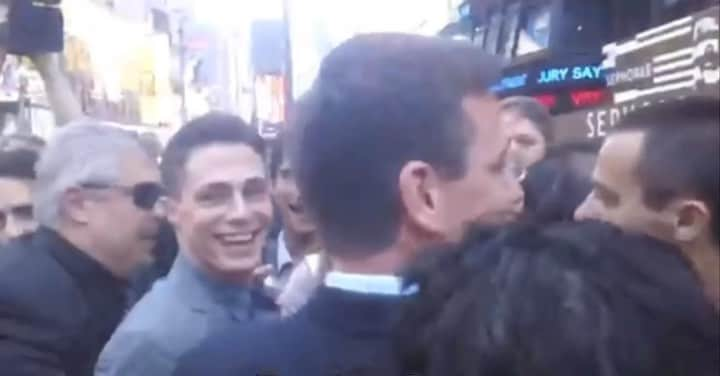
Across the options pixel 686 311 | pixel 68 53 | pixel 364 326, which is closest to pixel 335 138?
pixel 364 326

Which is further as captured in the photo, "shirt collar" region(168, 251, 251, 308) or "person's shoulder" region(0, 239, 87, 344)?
"person's shoulder" region(0, 239, 87, 344)

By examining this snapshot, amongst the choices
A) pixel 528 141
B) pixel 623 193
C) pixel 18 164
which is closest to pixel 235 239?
pixel 528 141

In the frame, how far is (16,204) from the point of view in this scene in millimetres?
5430

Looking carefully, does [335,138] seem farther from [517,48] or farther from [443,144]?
[517,48]

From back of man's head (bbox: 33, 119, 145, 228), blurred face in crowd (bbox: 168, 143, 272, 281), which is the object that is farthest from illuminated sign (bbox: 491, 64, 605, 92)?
blurred face in crowd (bbox: 168, 143, 272, 281)

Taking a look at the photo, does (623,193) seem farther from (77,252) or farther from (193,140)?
(77,252)

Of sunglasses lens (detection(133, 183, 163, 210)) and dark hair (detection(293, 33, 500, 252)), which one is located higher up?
dark hair (detection(293, 33, 500, 252))

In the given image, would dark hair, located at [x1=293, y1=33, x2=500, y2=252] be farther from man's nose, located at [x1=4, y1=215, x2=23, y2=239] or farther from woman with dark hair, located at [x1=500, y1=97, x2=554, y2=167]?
man's nose, located at [x1=4, y1=215, x2=23, y2=239]

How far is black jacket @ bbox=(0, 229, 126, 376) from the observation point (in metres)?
3.66

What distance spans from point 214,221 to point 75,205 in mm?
541

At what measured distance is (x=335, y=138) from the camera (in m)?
2.11

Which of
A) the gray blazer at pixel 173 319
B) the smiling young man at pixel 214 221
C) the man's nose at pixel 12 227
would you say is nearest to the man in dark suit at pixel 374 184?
the gray blazer at pixel 173 319

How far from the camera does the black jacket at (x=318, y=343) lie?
80.9 inches

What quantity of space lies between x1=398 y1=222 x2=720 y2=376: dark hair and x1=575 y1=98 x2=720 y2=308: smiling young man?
19.4 inches
